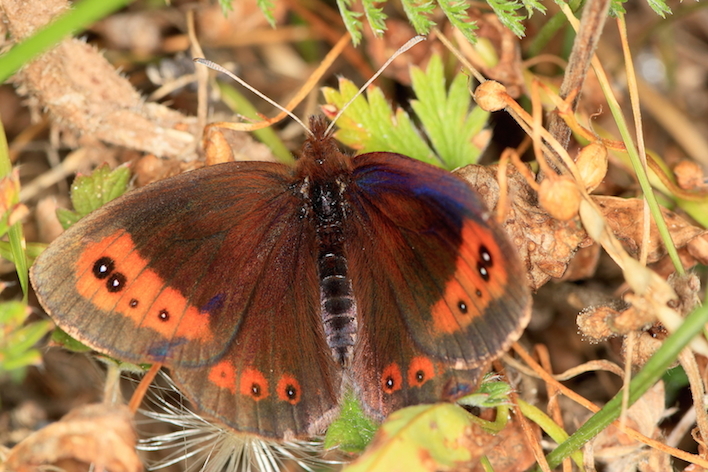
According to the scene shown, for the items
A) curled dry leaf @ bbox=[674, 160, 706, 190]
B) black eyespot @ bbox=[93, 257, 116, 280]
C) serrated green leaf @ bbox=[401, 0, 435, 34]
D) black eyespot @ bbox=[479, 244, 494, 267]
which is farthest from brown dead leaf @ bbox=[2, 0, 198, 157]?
curled dry leaf @ bbox=[674, 160, 706, 190]

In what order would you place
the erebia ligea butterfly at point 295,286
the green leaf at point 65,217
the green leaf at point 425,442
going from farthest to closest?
1. the green leaf at point 65,217
2. the erebia ligea butterfly at point 295,286
3. the green leaf at point 425,442

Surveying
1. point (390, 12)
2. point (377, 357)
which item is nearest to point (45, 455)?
point (377, 357)

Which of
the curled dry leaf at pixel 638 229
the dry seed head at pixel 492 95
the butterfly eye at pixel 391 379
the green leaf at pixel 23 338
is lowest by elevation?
the butterfly eye at pixel 391 379

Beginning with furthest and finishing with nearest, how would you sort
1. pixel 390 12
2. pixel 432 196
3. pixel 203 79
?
1. pixel 390 12
2. pixel 203 79
3. pixel 432 196

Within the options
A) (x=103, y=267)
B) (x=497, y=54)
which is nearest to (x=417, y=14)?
(x=497, y=54)

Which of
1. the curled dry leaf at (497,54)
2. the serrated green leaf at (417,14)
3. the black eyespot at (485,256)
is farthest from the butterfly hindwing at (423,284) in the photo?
the curled dry leaf at (497,54)

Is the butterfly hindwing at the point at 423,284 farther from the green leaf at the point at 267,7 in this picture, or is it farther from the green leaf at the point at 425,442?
the green leaf at the point at 267,7

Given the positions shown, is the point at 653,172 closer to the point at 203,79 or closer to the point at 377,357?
the point at 377,357
